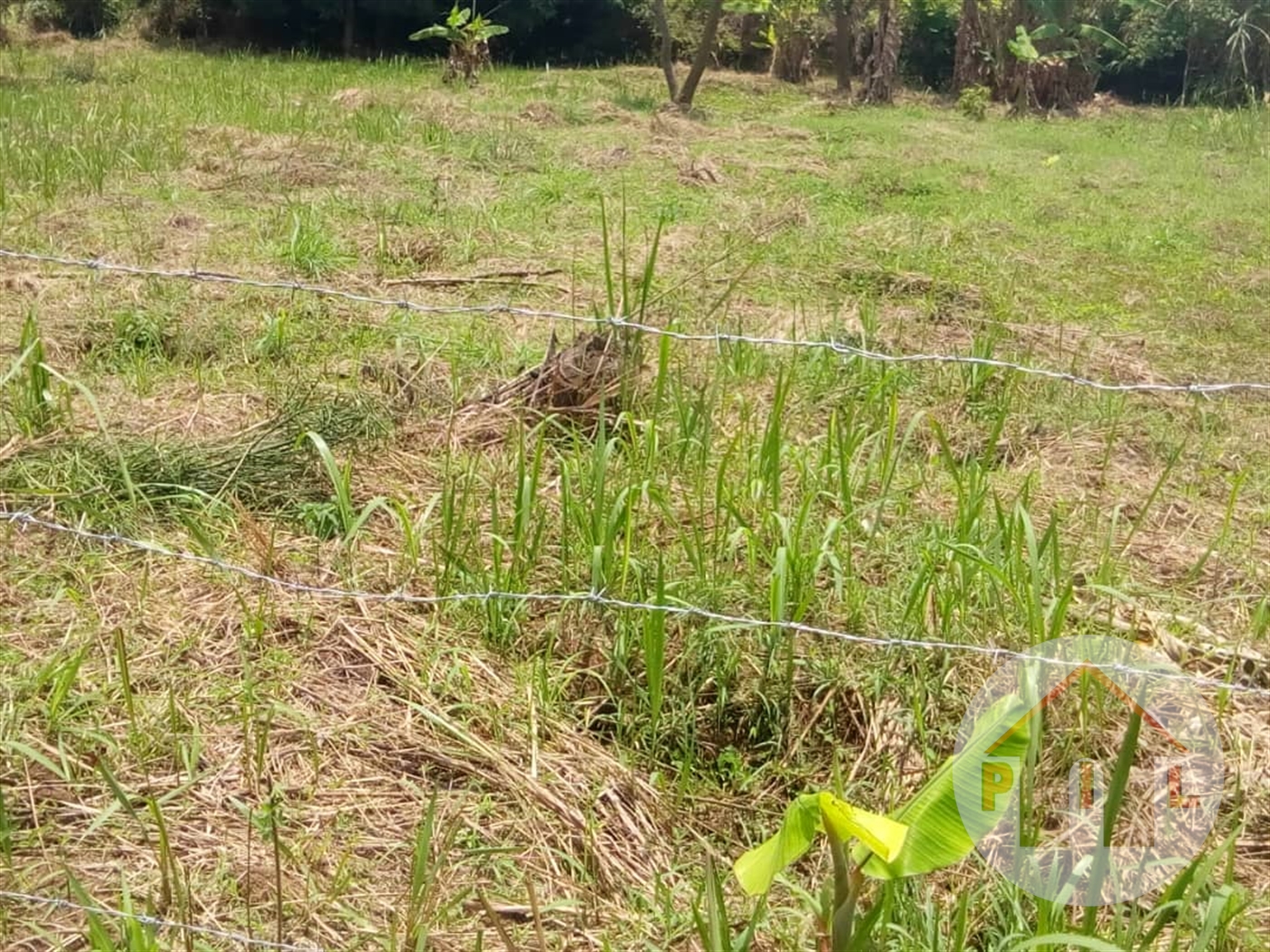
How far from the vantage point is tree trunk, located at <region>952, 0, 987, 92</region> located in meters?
17.2

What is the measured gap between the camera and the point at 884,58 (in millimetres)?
15656

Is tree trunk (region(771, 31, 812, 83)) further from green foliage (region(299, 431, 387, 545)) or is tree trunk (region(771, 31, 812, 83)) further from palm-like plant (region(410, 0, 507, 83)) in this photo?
green foliage (region(299, 431, 387, 545))

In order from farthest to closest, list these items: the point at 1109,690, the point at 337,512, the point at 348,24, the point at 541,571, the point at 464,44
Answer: the point at 348,24 → the point at 464,44 → the point at 337,512 → the point at 541,571 → the point at 1109,690

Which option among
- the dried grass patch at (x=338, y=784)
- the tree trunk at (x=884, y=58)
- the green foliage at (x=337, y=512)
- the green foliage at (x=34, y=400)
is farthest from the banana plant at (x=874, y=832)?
the tree trunk at (x=884, y=58)

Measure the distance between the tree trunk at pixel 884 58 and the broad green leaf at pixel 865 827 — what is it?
1547 centimetres

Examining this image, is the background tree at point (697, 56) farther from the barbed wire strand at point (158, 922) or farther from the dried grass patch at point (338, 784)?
the barbed wire strand at point (158, 922)

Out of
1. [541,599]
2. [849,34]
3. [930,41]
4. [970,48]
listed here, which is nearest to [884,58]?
[970,48]

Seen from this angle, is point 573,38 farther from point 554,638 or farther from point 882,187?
point 554,638

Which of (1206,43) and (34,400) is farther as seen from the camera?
(1206,43)

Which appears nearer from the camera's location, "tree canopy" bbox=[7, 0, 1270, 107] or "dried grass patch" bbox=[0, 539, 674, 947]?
"dried grass patch" bbox=[0, 539, 674, 947]

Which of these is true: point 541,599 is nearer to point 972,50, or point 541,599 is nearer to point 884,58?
point 884,58

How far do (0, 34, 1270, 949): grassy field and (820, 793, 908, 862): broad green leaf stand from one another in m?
0.42

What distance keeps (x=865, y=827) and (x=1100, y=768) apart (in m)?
1.12

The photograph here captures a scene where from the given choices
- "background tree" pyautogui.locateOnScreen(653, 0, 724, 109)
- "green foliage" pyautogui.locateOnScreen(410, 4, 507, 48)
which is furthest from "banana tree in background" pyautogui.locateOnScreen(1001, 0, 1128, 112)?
"green foliage" pyautogui.locateOnScreen(410, 4, 507, 48)
